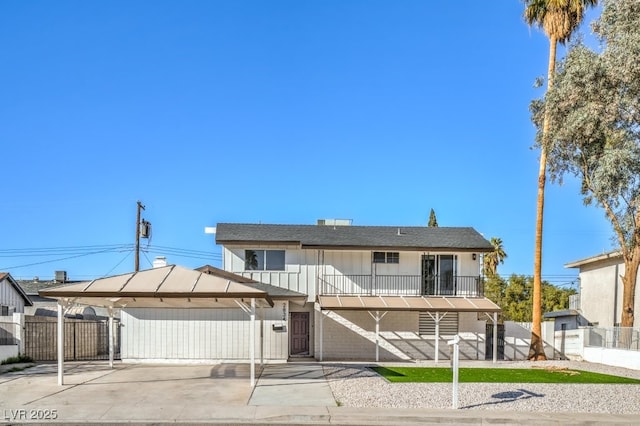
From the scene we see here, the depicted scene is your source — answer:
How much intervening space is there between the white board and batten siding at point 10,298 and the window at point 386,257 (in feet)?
57.3

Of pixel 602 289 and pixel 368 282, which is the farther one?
pixel 602 289

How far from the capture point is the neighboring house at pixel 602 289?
3138 centimetres

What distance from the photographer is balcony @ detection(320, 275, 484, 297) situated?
2586cm

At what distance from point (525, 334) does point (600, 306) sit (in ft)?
26.2

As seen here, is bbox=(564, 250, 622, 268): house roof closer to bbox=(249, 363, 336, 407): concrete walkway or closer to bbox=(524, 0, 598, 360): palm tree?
bbox=(524, 0, 598, 360): palm tree

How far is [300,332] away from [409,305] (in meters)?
5.01

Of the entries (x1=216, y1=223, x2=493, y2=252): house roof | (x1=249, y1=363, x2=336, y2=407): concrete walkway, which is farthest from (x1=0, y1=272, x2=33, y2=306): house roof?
(x1=249, y1=363, x2=336, y2=407): concrete walkway

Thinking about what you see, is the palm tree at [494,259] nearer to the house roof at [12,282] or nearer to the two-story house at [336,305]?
the two-story house at [336,305]

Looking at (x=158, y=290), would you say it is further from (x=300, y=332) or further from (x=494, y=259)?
(x=494, y=259)

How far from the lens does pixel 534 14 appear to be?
26.3 metres

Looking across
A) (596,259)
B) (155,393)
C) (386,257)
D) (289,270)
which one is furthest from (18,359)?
(596,259)

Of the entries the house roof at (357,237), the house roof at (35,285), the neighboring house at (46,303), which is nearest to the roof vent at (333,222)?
the house roof at (357,237)

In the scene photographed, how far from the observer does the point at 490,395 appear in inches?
562

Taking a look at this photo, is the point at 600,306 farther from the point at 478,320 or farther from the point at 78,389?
the point at 78,389
